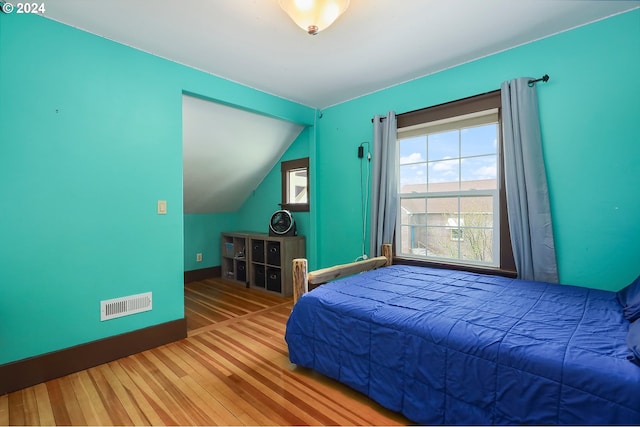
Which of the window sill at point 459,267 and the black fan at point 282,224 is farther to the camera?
the black fan at point 282,224

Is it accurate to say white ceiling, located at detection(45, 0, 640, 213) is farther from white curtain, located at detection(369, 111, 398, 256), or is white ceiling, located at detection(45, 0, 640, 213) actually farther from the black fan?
the black fan

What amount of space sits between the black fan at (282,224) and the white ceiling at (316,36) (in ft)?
4.20

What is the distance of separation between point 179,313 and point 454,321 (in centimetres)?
225

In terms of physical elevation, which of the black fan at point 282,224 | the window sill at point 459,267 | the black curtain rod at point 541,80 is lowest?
the window sill at point 459,267

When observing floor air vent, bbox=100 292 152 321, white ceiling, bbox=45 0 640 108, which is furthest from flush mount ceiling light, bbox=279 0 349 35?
floor air vent, bbox=100 292 152 321

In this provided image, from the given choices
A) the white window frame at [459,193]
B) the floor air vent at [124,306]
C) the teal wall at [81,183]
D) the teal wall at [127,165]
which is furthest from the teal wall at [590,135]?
the floor air vent at [124,306]

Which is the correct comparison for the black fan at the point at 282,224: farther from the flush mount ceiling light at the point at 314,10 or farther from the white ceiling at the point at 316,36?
the flush mount ceiling light at the point at 314,10

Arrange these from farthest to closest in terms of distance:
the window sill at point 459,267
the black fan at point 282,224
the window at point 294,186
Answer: the window at point 294,186
the black fan at point 282,224
the window sill at point 459,267

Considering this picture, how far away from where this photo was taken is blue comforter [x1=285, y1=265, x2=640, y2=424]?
110cm

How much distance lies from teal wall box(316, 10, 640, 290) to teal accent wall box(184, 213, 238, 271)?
154 inches

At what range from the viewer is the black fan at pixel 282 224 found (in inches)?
152

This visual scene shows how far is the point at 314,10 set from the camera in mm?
1593

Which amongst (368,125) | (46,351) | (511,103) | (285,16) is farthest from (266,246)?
(511,103)

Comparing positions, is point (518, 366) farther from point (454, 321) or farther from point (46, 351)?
point (46, 351)
